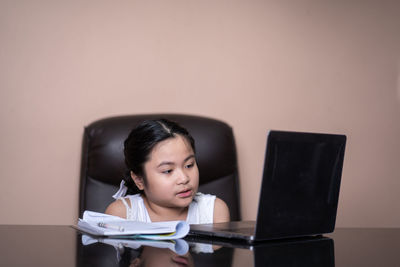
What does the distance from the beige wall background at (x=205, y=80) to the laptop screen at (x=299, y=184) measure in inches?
50.4

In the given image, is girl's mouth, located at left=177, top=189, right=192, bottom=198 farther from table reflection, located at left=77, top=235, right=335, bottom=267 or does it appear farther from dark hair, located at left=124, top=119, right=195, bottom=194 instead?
table reflection, located at left=77, top=235, right=335, bottom=267

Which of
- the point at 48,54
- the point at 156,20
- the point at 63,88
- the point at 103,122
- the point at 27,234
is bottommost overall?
the point at 27,234

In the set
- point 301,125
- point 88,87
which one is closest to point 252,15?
point 301,125

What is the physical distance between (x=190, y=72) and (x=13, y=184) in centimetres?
93

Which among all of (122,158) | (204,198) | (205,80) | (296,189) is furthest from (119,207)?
(296,189)

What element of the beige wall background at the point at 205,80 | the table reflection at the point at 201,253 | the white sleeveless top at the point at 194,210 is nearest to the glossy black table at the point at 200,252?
the table reflection at the point at 201,253

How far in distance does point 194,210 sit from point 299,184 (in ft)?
3.17

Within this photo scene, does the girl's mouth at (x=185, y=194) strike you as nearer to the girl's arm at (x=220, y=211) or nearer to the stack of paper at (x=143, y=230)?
the girl's arm at (x=220, y=211)

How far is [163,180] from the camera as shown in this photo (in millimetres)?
1861

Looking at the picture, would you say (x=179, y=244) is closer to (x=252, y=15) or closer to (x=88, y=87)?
(x=88, y=87)

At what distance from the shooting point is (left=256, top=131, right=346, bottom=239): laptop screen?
1.04 metres

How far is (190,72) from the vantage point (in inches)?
94.8

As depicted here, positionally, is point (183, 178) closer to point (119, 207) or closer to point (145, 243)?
point (119, 207)

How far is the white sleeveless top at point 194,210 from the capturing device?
198 cm
